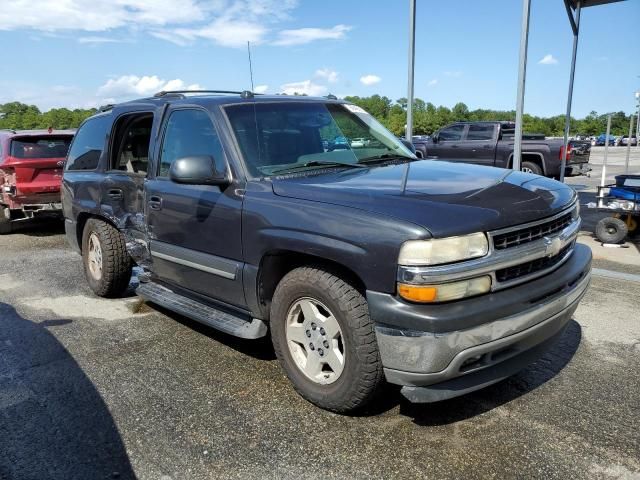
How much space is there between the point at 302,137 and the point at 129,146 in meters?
2.16

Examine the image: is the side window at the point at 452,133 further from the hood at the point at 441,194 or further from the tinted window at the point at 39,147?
the hood at the point at 441,194

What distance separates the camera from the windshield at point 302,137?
3.62 m

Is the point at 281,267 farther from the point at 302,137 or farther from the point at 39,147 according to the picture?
the point at 39,147

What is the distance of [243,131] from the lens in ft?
12.1

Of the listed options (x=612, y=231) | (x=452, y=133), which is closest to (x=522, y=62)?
(x=612, y=231)

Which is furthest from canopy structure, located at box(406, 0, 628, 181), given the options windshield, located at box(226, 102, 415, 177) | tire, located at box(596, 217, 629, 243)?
windshield, located at box(226, 102, 415, 177)

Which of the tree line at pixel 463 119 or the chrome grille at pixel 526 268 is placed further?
the tree line at pixel 463 119

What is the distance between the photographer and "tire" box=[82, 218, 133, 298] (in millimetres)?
5137

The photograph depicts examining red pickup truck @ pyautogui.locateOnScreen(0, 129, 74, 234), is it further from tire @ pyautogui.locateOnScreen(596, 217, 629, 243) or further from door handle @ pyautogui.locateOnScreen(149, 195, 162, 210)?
tire @ pyautogui.locateOnScreen(596, 217, 629, 243)

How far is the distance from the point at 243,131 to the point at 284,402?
70.6 inches

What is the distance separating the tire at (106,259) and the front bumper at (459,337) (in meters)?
3.30

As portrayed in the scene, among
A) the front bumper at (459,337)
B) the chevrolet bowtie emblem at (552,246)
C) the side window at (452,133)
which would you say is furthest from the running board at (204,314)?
the side window at (452,133)

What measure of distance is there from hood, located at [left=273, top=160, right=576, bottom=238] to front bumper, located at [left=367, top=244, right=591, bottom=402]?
37 cm

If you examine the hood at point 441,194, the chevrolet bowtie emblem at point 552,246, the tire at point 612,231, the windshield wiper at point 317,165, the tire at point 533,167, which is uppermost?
the windshield wiper at point 317,165
